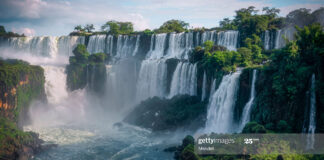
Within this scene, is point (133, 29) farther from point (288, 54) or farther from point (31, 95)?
point (288, 54)

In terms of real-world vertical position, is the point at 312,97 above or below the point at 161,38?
below

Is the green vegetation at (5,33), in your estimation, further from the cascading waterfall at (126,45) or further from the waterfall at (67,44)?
the cascading waterfall at (126,45)

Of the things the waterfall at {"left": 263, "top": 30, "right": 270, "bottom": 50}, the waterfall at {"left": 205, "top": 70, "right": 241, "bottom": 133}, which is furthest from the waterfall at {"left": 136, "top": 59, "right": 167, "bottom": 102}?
the waterfall at {"left": 263, "top": 30, "right": 270, "bottom": 50}

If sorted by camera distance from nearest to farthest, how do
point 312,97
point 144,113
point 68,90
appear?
point 312,97, point 144,113, point 68,90

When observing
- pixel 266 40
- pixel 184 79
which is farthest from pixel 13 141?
pixel 266 40

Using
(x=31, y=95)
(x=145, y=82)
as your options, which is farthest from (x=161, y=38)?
(x=31, y=95)

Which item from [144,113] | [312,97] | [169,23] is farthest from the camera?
[169,23]

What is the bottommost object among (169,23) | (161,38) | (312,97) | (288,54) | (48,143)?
(48,143)

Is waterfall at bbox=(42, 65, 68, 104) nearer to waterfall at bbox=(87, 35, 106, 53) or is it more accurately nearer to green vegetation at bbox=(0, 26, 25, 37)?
waterfall at bbox=(87, 35, 106, 53)

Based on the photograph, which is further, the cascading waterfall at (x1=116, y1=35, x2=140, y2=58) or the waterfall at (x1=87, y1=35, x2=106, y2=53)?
the waterfall at (x1=87, y1=35, x2=106, y2=53)
